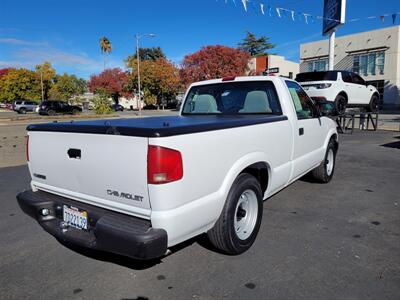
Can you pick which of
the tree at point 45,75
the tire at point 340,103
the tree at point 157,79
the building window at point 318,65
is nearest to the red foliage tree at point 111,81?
the tree at point 157,79

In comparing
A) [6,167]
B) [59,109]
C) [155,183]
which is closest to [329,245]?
[155,183]

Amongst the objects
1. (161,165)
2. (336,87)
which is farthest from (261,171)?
(336,87)

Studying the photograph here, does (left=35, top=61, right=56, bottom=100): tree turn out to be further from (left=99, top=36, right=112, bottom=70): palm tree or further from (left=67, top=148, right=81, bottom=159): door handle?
(left=67, top=148, right=81, bottom=159): door handle

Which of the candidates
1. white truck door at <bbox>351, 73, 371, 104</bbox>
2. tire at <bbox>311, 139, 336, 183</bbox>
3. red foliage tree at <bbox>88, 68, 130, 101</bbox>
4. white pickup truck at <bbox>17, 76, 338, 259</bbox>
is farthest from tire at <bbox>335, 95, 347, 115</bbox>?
red foliage tree at <bbox>88, 68, 130, 101</bbox>

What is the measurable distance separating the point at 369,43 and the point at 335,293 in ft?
146

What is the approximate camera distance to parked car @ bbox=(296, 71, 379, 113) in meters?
11.1

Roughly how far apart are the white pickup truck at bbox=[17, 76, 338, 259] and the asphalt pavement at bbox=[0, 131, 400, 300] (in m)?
0.34

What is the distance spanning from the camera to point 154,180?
2.38 metres

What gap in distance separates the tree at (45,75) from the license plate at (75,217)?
7372 centimetres

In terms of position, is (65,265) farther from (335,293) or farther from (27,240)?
(335,293)

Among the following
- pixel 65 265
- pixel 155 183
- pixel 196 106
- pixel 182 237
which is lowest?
pixel 65 265

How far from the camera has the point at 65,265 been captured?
10.6ft

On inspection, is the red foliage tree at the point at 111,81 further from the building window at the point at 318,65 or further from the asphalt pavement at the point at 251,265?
the asphalt pavement at the point at 251,265

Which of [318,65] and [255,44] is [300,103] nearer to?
[318,65]
